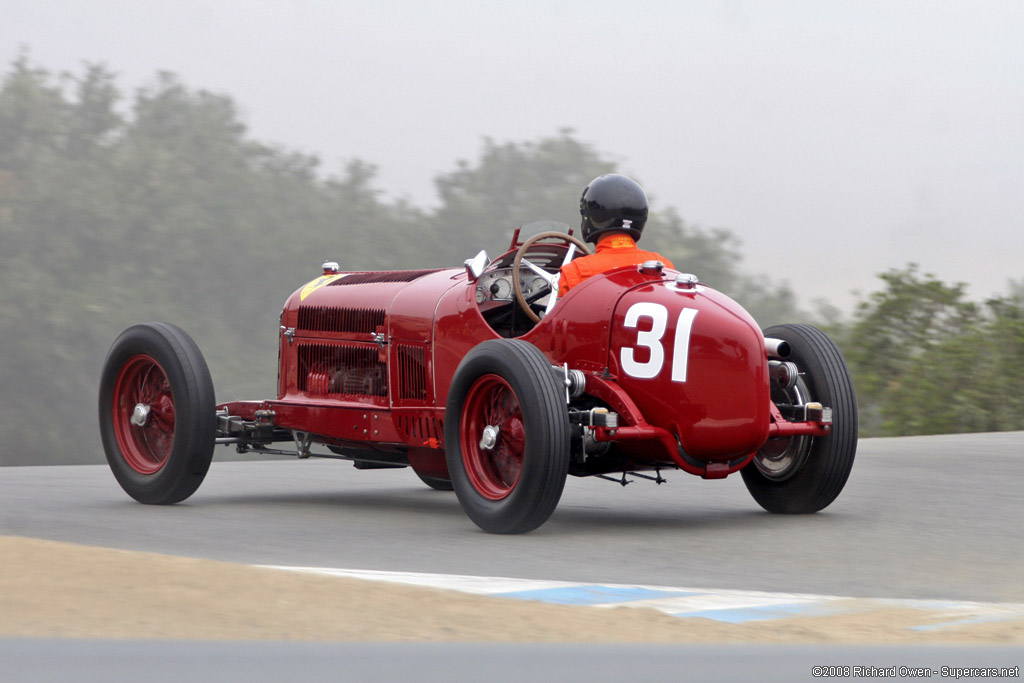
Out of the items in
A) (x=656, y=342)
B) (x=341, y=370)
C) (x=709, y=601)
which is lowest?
(x=709, y=601)

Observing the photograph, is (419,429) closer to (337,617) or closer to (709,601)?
(709,601)

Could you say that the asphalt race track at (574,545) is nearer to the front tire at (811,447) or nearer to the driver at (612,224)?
the front tire at (811,447)

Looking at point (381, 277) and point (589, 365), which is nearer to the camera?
point (589, 365)

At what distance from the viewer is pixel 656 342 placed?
688 cm

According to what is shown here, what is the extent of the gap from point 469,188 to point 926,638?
127 feet

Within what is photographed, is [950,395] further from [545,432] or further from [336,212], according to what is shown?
[336,212]

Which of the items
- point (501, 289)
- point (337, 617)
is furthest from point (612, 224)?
point (337, 617)

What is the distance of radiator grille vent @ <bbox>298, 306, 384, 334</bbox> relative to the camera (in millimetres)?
8688

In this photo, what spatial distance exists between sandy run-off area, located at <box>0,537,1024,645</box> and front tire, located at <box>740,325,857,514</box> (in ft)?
8.49

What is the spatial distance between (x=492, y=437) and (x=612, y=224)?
156 cm

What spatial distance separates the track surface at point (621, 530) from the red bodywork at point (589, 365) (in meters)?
0.48

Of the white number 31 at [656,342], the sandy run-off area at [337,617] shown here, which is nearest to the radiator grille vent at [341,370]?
the white number 31 at [656,342]

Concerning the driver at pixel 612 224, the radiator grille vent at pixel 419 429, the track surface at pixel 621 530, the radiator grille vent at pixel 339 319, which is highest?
the driver at pixel 612 224

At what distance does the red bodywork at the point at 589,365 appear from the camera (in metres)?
6.83
